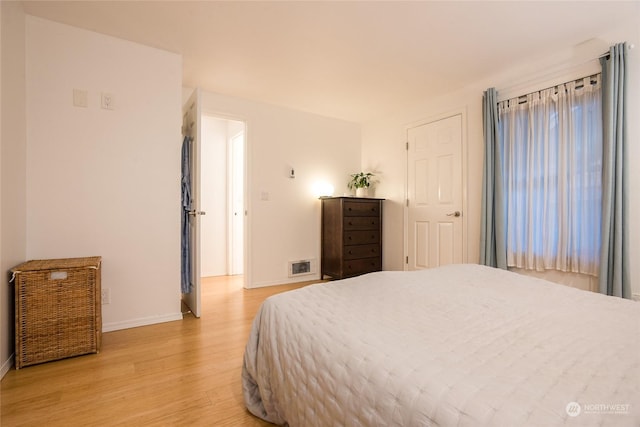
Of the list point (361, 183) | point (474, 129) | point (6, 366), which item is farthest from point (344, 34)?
point (6, 366)

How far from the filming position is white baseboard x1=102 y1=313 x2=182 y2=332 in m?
2.34

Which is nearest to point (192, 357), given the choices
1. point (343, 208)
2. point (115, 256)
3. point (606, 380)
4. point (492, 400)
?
point (115, 256)

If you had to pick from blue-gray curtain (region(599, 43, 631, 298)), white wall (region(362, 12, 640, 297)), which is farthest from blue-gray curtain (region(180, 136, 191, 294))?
blue-gray curtain (region(599, 43, 631, 298))

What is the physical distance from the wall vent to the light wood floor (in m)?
1.67

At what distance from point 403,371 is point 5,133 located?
94.9 inches

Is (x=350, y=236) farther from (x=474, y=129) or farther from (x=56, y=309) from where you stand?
(x=56, y=309)

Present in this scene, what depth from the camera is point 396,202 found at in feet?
Answer: 13.7

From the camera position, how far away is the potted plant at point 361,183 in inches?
172

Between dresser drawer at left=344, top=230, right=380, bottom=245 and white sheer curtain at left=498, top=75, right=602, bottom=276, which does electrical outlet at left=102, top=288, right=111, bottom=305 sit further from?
white sheer curtain at left=498, top=75, right=602, bottom=276

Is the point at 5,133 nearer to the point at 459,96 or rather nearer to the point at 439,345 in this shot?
the point at 439,345

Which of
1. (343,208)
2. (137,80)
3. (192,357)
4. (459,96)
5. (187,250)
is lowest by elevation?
(192,357)

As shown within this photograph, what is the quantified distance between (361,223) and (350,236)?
26 cm

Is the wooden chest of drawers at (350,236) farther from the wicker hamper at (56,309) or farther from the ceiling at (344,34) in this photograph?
the wicker hamper at (56,309)

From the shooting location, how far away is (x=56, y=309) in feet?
6.12
